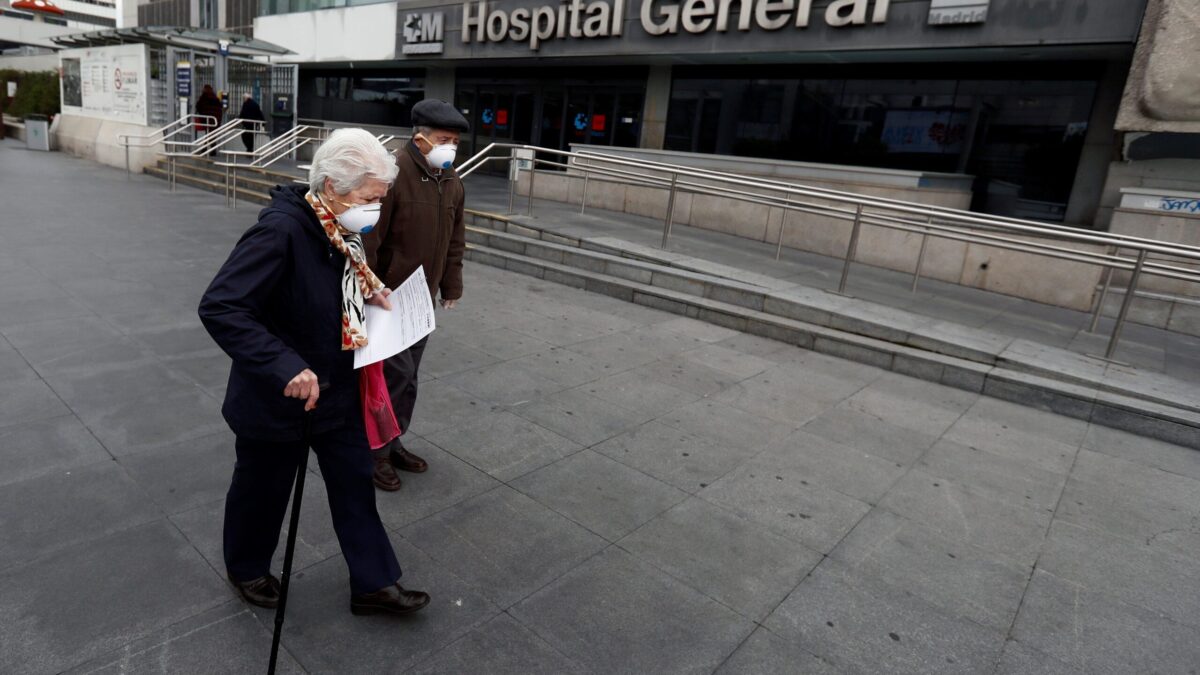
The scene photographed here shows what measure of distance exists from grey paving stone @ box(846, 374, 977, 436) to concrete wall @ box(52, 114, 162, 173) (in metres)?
17.3

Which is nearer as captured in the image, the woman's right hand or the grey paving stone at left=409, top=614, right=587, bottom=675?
the woman's right hand

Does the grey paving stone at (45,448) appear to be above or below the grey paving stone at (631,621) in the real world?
below

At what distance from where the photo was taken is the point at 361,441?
8.39ft

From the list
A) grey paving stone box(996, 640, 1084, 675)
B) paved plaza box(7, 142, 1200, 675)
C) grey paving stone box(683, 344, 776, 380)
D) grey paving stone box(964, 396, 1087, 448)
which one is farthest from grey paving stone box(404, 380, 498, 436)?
grey paving stone box(964, 396, 1087, 448)

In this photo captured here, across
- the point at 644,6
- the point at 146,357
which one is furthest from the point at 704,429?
the point at 644,6

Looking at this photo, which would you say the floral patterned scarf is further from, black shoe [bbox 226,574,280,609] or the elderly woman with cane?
black shoe [bbox 226,574,280,609]

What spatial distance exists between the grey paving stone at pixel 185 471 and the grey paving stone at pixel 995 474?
13.0ft

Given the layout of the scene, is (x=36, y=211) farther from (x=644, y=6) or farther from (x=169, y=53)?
(x=644, y=6)

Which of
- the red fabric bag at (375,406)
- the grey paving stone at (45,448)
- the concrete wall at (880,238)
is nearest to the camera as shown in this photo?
the red fabric bag at (375,406)

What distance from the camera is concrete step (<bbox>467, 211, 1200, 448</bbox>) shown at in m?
5.32

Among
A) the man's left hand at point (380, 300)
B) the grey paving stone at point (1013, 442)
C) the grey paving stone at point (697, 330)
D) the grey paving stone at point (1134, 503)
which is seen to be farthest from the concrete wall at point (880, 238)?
the man's left hand at point (380, 300)

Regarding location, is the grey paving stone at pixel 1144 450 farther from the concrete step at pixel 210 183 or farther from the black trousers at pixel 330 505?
the concrete step at pixel 210 183

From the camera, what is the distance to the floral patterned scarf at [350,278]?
90.0 inches

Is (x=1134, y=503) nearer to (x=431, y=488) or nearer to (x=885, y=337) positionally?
(x=885, y=337)
